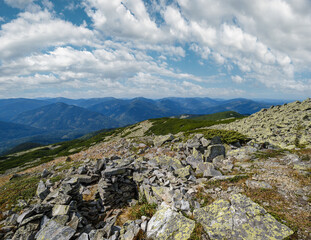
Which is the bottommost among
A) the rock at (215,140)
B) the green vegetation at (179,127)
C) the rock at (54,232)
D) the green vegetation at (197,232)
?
the green vegetation at (179,127)

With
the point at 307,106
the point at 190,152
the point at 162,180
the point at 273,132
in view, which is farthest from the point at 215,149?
the point at 307,106

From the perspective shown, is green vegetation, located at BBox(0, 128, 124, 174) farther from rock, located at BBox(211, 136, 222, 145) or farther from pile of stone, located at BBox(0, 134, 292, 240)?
rock, located at BBox(211, 136, 222, 145)

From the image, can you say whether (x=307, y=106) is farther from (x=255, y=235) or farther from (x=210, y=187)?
(x=255, y=235)

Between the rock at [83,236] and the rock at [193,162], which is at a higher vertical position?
the rock at [193,162]

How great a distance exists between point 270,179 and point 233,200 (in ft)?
14.9

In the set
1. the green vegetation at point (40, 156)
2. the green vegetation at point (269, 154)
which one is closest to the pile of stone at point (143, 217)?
the green vegetation at point (269, 154)

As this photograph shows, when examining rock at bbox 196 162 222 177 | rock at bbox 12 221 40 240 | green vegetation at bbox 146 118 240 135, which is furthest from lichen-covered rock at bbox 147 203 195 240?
green vegetation at bbox 146 118 240 135

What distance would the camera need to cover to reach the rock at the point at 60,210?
9695 mm

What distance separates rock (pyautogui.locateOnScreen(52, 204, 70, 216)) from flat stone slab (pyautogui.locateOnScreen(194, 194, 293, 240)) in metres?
8.43

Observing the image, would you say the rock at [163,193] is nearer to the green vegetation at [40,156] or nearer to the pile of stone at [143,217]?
the pile of stone at [143,217]

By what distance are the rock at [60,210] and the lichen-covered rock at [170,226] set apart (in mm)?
5677

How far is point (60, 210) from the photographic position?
9.87 meters

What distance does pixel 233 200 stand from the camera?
9.09 metres

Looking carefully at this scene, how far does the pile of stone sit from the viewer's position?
780 cm
